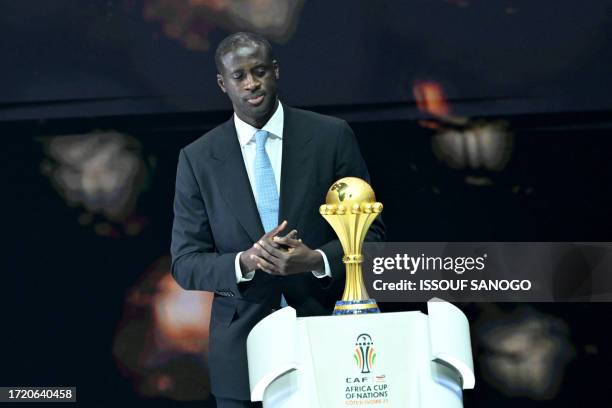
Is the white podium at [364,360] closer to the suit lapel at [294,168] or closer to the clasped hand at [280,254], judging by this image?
the clasped hand at [280,254]

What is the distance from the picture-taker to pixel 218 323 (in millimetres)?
3078

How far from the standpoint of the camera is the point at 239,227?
3.01 m

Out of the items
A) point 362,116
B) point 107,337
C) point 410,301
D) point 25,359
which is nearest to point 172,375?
point 107,337

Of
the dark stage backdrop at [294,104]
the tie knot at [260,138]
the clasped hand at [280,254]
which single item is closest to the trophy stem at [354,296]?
the clasped hand at [280,254]

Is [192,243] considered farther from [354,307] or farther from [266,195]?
[354,307]

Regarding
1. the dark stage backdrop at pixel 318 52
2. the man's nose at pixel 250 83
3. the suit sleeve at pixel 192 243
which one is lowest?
the suit sleeve at pixel 192 243

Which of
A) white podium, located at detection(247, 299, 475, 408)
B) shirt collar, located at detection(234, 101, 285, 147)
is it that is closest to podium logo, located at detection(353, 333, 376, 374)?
white podium, located at detection(247, 299, 475, 408)

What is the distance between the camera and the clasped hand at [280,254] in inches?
108

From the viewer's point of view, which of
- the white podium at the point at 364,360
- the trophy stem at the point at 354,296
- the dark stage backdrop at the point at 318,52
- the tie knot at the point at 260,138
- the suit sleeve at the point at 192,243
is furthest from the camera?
the dark stage backdrop at the point at 318,52

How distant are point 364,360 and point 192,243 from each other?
2.16ft

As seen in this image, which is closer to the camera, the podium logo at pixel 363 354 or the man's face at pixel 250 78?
the podium logo at pixel 363 354

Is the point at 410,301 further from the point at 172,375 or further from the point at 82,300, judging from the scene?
the point at 82,300

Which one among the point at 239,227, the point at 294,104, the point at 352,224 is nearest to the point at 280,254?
the point at 352,224

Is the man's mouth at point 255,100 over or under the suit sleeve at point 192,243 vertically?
over
